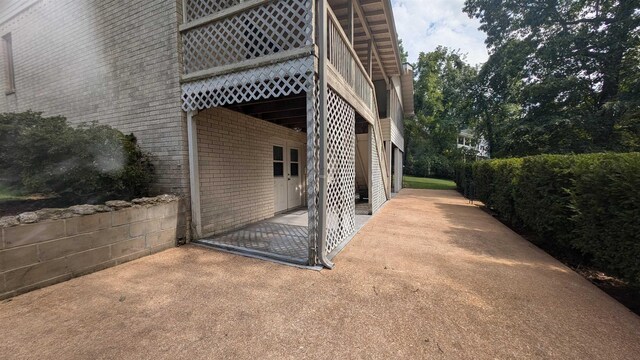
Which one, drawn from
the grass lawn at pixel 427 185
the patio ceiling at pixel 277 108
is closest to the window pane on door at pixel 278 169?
the patio ceiling at pixel 277 108

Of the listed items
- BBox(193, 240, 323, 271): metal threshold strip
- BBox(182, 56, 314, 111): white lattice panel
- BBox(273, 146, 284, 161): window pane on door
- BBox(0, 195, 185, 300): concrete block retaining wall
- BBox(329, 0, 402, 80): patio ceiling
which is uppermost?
BBox(329, 0, 402, 80): patio ceiling

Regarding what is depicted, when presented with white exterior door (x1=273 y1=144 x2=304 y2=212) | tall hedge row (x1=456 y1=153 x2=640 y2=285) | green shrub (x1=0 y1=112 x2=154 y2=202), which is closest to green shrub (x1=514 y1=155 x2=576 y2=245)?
tall hedge row (x1=456 y1=153 x2=640 y2=285)

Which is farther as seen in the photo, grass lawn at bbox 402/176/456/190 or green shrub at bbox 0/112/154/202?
grass lawn at bbox 402/176/456/190

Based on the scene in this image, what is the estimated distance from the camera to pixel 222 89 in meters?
4.21

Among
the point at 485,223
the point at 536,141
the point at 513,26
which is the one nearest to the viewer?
the point at 485,223

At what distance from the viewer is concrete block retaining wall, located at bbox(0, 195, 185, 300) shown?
2.77m

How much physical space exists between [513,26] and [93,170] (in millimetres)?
21894

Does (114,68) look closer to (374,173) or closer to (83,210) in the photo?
(83,210)

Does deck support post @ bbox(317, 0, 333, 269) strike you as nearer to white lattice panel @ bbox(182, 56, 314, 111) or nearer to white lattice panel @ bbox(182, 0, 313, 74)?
white lattice panel @ bbox(182, 56, 314, 111)

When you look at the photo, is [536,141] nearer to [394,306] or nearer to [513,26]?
[513,26]

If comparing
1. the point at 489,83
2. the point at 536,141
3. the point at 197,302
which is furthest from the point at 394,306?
the point at 489,83

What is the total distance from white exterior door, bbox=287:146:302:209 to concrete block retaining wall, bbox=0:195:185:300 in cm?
409

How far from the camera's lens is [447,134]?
29.0m

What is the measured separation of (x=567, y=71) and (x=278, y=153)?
17.3m
